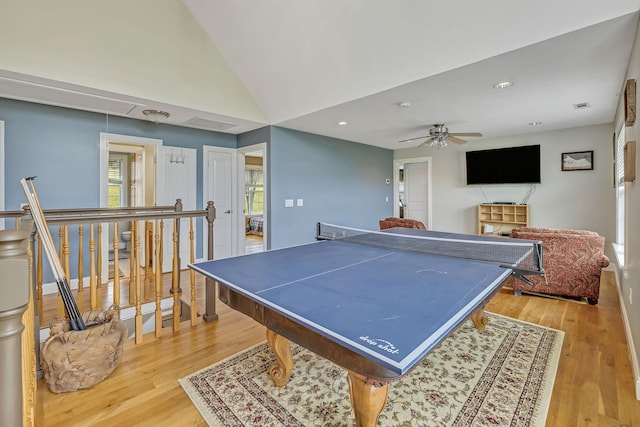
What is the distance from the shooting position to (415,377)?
79.9 inches

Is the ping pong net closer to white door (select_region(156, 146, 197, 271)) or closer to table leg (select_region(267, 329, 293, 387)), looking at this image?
table leg (select_region(267, 329, 293, 387))

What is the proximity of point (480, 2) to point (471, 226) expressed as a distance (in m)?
4.84

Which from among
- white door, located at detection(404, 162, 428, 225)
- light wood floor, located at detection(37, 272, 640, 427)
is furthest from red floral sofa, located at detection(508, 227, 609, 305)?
white door, located at detection(404, 162, 428, 225)

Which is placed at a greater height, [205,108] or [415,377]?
[205,108]

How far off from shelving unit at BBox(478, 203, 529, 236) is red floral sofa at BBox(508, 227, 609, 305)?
7.00 feet

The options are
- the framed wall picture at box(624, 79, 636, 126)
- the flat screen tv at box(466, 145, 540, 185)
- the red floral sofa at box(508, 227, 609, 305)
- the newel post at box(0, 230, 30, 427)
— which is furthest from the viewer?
the flat screen tv at box(466, 145, 540, 185)

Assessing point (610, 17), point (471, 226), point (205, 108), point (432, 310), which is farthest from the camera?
point (471, 226)

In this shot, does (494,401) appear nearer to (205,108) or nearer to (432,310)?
(432,310)

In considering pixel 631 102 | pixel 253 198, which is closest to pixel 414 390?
pixel 631 102

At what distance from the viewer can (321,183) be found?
5473 mm

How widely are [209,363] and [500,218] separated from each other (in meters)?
5.59

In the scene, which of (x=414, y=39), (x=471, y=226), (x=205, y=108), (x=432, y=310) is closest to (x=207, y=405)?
(x=432, y=310)

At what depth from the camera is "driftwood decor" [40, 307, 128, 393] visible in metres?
1.87

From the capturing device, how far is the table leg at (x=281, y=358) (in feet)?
6.20
